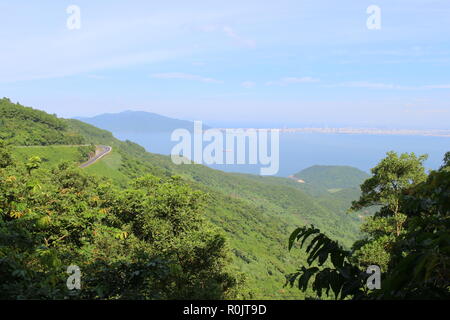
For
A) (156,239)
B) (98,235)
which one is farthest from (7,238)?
(156,239)

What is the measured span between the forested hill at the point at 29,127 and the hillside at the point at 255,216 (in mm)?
6389

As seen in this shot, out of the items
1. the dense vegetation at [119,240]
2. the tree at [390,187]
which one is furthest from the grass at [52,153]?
the tree at [390,187]

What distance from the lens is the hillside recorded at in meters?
60.6

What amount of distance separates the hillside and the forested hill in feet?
21.0

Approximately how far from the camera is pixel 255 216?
10431 centimetres

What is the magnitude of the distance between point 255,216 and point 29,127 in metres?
71.0

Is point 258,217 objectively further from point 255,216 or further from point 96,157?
point 96,157

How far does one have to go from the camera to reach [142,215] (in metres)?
17.5

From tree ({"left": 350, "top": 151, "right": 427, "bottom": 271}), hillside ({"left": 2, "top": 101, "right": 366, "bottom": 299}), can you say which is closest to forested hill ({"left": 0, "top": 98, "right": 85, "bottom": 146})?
hillside ({"left": 2, "top": 101, "right": 366, "bottom": 299})

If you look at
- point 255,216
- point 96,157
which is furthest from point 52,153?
point 255,216
